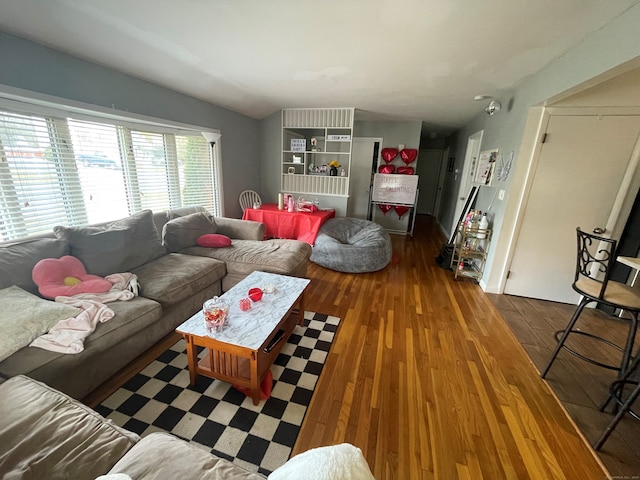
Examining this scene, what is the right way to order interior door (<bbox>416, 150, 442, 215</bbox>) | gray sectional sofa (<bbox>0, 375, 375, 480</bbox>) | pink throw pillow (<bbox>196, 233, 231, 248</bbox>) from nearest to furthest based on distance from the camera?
gray sectional sofa (<bbox>0, 375, 375, 480</bbox>)
pink throw pillow (<bbox>196, 233, 231, 248</bbox>)
interior door (<bbox>416, 150, 442, 215</bbox>)

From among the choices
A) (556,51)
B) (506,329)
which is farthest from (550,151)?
(506,329)

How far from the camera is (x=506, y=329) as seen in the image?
2391 millimetres

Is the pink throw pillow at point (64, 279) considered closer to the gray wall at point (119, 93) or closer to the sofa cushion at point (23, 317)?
the sofa cushion at point (23, 317)

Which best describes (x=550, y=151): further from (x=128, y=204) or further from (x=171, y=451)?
(x=128, y=204)

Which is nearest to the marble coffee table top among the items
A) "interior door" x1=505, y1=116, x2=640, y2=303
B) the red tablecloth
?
the red tablecloth

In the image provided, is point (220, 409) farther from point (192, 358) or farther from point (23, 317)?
point (23, 317)

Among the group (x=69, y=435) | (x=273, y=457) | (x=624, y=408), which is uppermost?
(x=69, y=435)

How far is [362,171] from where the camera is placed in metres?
5.60

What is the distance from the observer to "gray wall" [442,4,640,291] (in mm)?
1490

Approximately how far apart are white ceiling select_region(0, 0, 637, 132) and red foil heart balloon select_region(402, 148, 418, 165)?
2.04 m

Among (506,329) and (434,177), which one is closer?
(506,329)

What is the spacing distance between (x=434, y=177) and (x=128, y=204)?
24.0 ft

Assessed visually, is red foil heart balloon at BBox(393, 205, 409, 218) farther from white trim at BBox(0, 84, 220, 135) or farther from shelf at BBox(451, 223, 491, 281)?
white trim at BBox(0, 84, 220, 135)

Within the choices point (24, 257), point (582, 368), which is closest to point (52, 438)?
point (24, 257)
